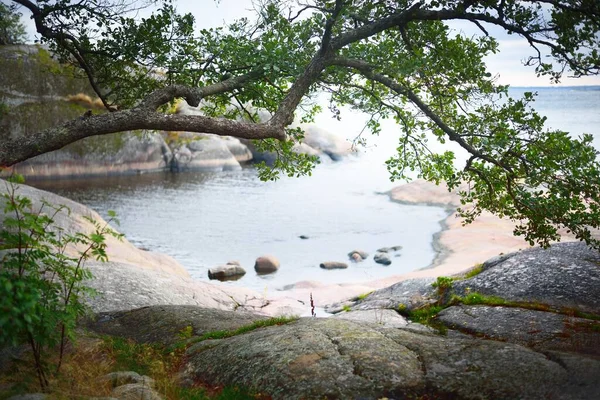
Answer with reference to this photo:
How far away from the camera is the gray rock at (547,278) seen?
1162 centimetres

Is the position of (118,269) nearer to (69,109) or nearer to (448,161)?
(448,161)

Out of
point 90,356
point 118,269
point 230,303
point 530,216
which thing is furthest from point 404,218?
point 90,356

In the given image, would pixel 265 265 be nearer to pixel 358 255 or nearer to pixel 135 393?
pixel 358 255

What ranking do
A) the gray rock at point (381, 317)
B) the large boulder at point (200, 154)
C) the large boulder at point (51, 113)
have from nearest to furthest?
the gray rock at point (381, 317), the large boulder at point (51, 113), the large boulder at point (200, 154)

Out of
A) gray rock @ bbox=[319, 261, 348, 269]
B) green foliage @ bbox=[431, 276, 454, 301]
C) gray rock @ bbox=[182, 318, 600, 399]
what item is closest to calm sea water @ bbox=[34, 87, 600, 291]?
gray rock @ bbox=[319, 261, 348, 269]

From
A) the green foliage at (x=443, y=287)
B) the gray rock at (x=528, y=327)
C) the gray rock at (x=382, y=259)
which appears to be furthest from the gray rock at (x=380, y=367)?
the gray rock at (x=382, y=259)

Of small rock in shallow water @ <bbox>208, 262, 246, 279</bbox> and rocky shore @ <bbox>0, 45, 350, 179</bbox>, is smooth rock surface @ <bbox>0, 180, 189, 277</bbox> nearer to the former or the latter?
small rock in shallow water @ <bbox>208, 262, 246, 279</bbox>

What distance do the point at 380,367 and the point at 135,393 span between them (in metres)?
3.33

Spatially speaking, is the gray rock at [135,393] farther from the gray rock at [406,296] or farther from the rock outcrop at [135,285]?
the gray rock at [406,296]

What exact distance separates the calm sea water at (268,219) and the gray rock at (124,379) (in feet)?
51.9

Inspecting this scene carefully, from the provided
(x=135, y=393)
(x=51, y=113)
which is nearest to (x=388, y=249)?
(x=135, y=393)

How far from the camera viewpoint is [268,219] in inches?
1508

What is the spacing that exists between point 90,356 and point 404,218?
34.0 metres

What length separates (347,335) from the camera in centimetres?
899
